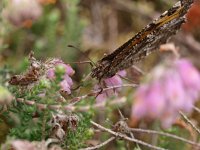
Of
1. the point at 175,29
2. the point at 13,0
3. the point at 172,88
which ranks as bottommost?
the point at 172,88

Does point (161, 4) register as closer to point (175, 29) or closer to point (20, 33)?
point (20, 33)

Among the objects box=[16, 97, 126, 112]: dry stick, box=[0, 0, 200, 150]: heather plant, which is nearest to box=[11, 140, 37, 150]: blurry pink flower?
box=[0, 0, 200, 150]: heather plant

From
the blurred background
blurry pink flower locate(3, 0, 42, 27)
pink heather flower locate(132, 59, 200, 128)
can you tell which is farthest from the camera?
the blurred background

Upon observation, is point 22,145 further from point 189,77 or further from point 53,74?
point 189,77

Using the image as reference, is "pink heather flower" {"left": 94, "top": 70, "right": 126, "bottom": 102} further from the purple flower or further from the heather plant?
the purple flower

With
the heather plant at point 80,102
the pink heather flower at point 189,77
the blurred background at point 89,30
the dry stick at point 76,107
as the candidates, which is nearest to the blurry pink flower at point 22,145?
the heather plant at point 80,102

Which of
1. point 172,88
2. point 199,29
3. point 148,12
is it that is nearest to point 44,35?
point 148,12

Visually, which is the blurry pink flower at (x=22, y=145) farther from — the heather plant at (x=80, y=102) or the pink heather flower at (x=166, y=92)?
the pink heather flower at (x=166, y=92)

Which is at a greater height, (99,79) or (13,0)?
(13,0)
